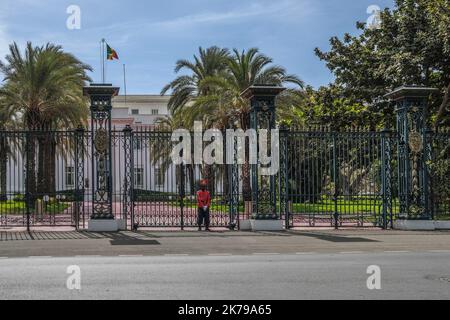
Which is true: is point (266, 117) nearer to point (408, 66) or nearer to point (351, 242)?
point (351, 242)

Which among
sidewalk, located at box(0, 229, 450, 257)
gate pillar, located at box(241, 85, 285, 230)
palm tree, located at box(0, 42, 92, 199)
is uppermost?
palm tree, located at box(0, 42, 92, 199)

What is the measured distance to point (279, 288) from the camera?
8562 millimetres

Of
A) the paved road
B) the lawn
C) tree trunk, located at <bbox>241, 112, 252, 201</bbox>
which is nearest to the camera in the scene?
the paved road

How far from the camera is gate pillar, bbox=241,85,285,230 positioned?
63.0ft

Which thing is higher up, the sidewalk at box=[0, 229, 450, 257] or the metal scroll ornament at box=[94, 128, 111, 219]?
the metal scroll ornament at box=[94, 128, 111, 219]

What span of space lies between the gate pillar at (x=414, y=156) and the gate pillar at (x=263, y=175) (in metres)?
4.26

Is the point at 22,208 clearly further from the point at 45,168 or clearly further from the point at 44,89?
the point at 44,89

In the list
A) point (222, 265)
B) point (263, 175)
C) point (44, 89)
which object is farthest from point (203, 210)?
point (44, 89)

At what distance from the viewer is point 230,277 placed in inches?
376

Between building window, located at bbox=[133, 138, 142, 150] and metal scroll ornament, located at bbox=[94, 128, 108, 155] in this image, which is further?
building window, located at bbox=[133, 138, 142, 150]

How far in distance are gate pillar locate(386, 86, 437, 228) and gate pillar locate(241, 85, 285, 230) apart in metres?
4.26

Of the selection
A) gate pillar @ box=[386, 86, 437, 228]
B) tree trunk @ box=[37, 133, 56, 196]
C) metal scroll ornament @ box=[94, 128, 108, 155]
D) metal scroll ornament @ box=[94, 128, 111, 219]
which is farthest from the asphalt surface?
tree trunk @ box=[37, 133, 56, 196]

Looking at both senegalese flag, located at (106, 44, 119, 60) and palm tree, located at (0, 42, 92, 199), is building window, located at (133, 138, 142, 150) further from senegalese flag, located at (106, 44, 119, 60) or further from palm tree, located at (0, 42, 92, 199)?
senegalese flag, located at (106, 44, 119, 60)

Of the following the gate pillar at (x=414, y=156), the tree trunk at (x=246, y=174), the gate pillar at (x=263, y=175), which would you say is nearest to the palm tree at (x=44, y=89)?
the tree trunk at (x=246, y=174)
